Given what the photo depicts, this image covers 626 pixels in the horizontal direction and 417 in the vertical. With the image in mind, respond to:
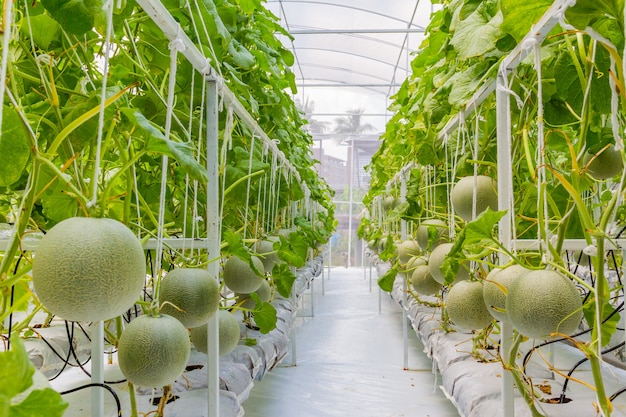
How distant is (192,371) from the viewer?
187 cm

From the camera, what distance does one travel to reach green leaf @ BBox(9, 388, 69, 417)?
1.08 ft

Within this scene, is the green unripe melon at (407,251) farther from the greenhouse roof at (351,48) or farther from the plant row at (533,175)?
the greenhouse roof at (351,48)

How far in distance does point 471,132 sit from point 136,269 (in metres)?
1.78

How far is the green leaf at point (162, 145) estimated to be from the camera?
60 cm

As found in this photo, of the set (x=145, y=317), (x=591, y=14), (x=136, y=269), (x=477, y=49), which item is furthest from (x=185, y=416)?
(x=591, y=14)

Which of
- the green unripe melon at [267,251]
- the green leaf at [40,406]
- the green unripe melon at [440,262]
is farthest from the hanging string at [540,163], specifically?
the green unripe melon at [267,251]

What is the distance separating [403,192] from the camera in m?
3.52

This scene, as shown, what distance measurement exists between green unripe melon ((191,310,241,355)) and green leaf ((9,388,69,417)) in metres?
1.14

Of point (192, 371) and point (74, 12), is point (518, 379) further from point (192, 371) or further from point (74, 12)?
point (192, 371)

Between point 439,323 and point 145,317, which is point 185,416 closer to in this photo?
point 145,317

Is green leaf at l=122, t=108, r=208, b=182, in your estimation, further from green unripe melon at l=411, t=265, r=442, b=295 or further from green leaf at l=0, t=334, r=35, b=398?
green unripe melon at l=411, t=265, r=442, b=295

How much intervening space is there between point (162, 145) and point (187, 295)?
44 cm

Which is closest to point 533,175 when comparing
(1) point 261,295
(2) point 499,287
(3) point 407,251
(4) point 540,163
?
(4) point 540,163

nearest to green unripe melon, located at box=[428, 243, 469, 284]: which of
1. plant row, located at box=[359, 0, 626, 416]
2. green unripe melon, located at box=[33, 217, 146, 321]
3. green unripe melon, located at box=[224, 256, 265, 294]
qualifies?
plant row, located at box=[359, 0, 626, 416]
